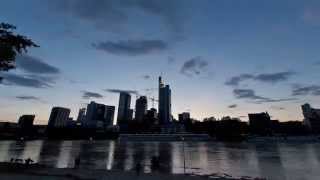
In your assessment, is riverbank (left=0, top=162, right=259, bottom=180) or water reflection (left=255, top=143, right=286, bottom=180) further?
water reflection (left=255, top=143, right=286, bottom=180)

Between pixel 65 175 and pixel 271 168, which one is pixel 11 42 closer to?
pixel 65 175

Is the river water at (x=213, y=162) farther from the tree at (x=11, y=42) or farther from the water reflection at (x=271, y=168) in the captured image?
the tree at (x=11, y=42)

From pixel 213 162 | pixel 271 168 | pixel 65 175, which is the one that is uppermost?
pixel 213 162

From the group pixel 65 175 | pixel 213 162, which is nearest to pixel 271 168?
pixel 213 162

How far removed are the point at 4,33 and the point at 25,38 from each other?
2875 millimetres

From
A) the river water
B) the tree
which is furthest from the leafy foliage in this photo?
the river water

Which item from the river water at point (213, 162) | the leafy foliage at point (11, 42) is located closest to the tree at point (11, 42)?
the leafy foliage at point (11, 42)

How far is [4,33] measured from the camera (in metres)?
39.9

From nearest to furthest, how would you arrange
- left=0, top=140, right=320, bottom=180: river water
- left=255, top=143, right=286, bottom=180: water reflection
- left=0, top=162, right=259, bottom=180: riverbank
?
left=0, top=162, right=259, bottom=180: riverbank
left=255, top=143, right=286, bottom=180: water reflection
left=0, top=140, right=320, bottom=180: river water

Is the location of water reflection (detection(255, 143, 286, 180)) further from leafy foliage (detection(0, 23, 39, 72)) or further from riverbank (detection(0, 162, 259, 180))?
leafy foliage (detection(0, 23, 39, 72))

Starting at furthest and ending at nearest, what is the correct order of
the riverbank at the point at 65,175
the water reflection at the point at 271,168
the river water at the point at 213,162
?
the river water at the point at 213,162
the water reflection at the point at 271,168
the riverbank at the point at 65,175

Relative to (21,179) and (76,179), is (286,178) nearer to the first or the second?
(76,179)

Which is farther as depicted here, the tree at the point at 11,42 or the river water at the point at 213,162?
the river water at the point at 213,162

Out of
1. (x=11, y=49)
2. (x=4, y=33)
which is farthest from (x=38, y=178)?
(x=4, y=33)
